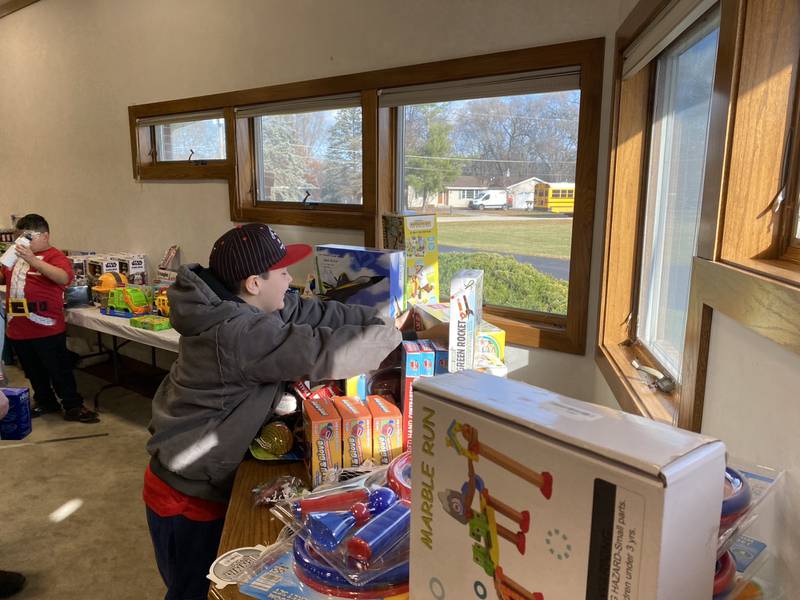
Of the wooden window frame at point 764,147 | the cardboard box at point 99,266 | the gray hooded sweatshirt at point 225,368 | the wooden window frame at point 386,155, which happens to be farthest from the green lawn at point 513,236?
the cardboard box at point 99,266

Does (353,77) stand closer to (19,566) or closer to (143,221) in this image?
(143,221)

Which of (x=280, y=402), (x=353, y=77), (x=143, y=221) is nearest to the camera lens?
(x=280, y=402)

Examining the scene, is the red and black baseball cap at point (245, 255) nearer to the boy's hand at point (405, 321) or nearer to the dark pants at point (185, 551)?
the boy's hand at point (405, 321)

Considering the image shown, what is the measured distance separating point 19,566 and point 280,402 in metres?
1.71

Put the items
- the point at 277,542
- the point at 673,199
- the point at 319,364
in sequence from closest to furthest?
the point at 277,542 → the point at 319,364 → the point at 673,199

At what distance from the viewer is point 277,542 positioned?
1.10 m

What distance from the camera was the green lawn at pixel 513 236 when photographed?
229 cm

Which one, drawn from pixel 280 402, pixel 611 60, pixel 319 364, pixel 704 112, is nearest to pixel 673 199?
pixel 704 112

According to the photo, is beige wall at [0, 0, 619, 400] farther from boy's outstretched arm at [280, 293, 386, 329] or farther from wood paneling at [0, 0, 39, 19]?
boy's outstretched arm at [280, 293, 386, 329]

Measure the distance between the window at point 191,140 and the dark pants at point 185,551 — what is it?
2683 mm

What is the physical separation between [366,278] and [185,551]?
0.98 m

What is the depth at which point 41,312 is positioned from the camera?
3.60 m

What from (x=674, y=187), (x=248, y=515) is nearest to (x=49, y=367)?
(x=248, y=515)

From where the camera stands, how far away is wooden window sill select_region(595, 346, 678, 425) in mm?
1448
